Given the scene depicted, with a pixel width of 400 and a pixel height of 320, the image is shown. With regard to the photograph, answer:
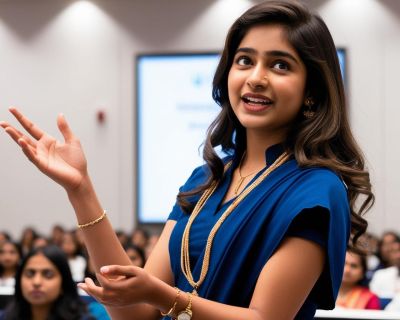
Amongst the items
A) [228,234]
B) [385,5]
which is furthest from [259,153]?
[385,5]

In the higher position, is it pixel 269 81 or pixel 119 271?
pixel 269 81

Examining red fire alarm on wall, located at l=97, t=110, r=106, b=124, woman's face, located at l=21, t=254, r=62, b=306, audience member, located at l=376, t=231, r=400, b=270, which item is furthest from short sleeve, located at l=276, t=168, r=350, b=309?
red fire alarm on wall, located at l=97, t=110, r=106, b=124

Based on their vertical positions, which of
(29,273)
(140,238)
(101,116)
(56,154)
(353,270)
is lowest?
(140,238)

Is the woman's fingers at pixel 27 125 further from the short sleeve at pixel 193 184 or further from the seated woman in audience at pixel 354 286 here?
the seated woman in audience at pixel 354 286

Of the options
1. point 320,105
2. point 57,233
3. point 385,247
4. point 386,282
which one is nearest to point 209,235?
point 320,105

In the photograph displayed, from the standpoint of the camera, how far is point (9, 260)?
7.38 meters

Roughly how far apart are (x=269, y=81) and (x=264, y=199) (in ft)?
0.72

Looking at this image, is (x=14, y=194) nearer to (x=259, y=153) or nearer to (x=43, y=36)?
(x=43, y=36)

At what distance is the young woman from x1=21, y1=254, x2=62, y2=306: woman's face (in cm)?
225

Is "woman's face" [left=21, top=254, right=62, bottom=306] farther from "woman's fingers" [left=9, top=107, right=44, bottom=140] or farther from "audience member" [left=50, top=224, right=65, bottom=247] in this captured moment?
"audience member" [left=50, top=224, right=65, bottom=247]

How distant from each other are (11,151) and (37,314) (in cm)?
789

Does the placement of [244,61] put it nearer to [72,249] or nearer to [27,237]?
[72,249]

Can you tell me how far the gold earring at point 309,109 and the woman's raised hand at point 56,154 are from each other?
1.42 ft

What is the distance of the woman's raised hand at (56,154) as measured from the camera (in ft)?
4.91
